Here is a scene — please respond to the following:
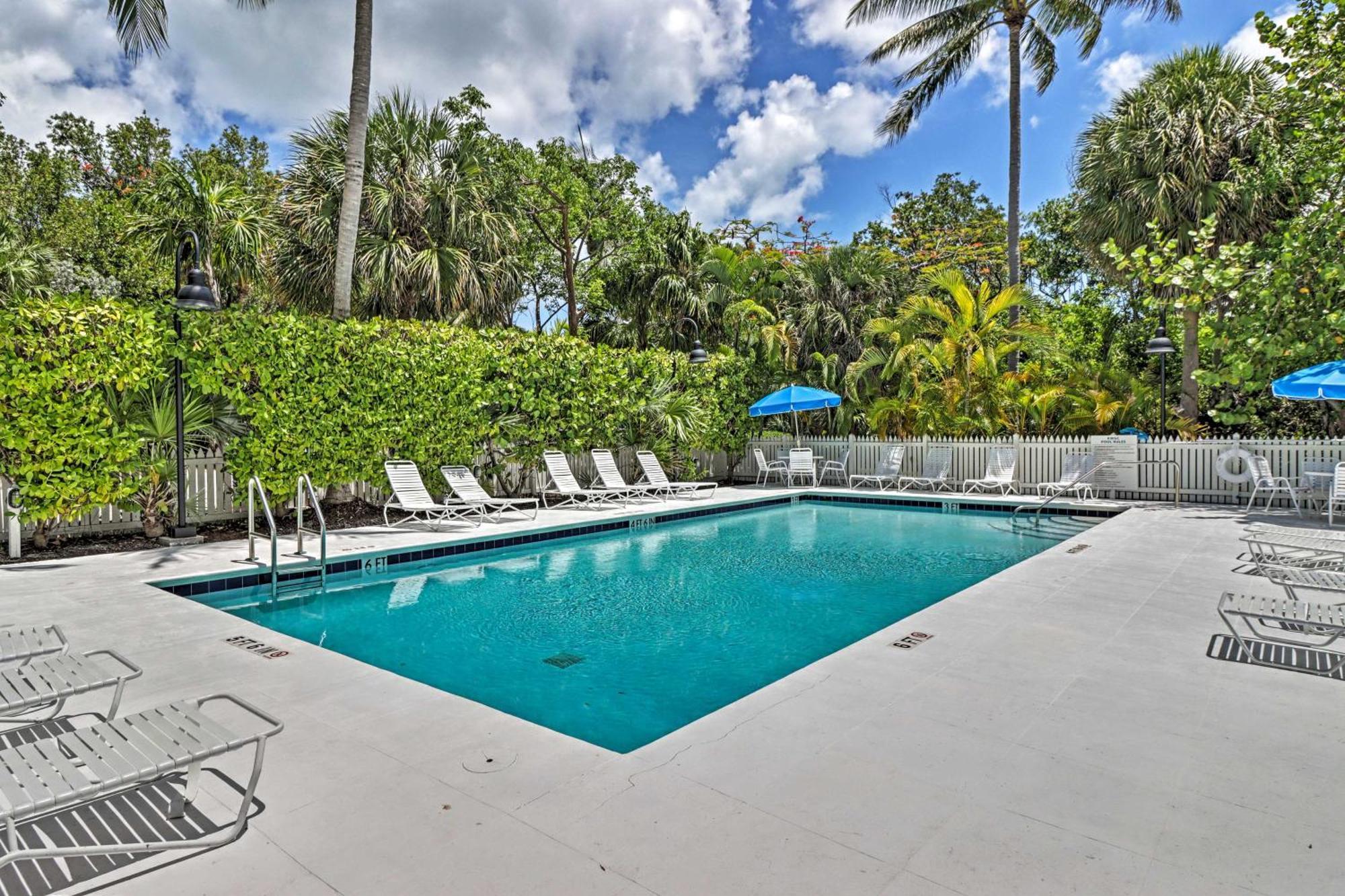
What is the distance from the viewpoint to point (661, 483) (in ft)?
44.7

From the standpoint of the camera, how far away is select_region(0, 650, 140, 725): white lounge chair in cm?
265

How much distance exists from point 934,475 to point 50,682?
14643mm

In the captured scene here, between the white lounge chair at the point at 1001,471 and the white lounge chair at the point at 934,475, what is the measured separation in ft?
1.82

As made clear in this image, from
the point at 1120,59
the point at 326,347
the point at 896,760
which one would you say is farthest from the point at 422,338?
the point at 1120,59

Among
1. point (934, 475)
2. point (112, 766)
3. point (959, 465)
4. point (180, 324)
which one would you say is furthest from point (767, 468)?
point (112, 766)

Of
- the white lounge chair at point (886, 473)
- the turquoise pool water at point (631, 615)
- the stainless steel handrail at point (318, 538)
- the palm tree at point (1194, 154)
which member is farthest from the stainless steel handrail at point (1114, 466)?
the stainless steel handrail at point (318, 538)

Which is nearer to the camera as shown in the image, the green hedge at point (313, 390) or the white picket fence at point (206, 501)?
the green hedge at point (313, 390)

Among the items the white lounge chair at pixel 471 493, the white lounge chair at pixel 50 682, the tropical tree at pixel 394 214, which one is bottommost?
the white lounge chair at pixel 50 682

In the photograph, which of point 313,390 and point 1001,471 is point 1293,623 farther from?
point 1001,471

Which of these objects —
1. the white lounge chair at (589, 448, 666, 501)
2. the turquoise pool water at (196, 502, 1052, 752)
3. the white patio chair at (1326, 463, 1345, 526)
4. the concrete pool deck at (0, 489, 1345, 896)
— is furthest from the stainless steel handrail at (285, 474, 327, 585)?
the white patio chair at (1326, 463, 1345, 526)

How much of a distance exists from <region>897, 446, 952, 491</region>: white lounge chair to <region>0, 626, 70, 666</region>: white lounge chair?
14100mm

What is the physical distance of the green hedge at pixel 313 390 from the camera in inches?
298

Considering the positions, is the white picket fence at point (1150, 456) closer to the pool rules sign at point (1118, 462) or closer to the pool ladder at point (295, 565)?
the pool rules sign at point (1118, 462)

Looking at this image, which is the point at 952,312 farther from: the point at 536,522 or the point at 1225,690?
the point at 1225,690
